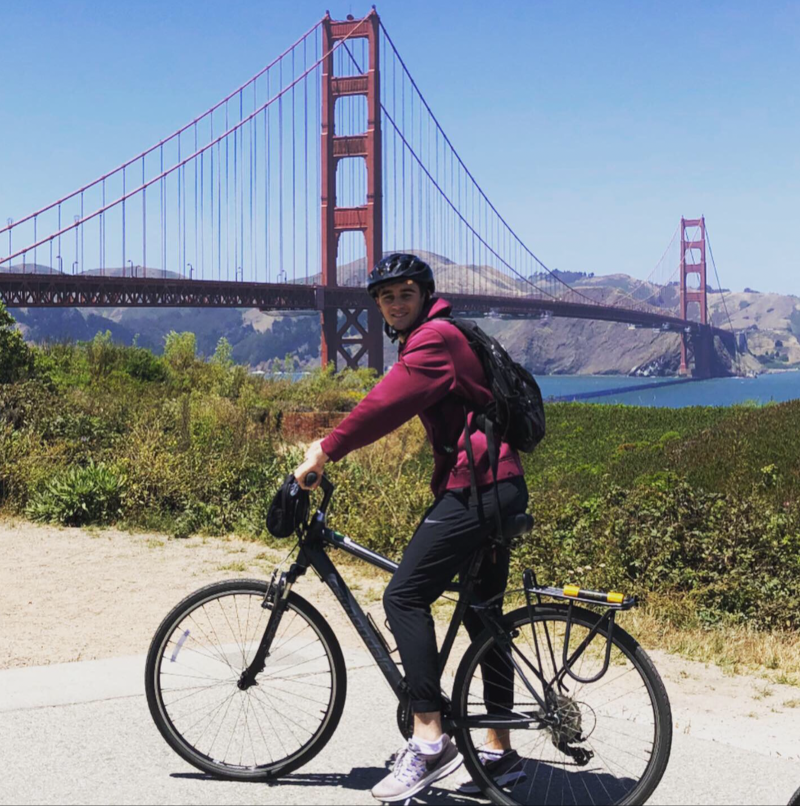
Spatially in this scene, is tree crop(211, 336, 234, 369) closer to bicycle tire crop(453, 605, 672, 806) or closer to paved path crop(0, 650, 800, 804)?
paved path crop(0, 650, 800, 804)

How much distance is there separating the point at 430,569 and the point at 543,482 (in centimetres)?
684

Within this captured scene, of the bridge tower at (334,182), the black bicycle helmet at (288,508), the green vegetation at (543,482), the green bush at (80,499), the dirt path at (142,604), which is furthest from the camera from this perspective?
the bridge tower at (334,182)

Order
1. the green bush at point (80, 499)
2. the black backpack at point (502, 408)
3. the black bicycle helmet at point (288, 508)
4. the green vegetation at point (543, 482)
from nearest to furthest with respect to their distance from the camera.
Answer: the black backpack at point (502, 408)
the black bicycle helmet at point (288, 508)
the green vegetation at point (543, 482)
the green bush at point (80, 499)

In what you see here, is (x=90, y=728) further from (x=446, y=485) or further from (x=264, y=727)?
(x=446, y=485)

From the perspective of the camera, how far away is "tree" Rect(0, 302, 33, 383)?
14156 millimetres

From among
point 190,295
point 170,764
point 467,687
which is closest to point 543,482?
point 170,764

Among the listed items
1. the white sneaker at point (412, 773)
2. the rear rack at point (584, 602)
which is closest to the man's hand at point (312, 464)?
the rear rack at point (584, 602)

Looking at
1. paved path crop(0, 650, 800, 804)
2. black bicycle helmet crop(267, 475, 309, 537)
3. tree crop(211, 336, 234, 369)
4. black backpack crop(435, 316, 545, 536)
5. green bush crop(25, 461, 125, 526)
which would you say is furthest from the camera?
tree crop(211, 336, 234, 369)

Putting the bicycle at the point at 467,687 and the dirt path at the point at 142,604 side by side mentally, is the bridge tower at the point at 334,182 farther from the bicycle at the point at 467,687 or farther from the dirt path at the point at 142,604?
the bicycle at the point at 467,687

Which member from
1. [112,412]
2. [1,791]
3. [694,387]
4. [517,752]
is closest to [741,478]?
[517,752]

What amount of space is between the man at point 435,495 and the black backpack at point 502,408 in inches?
1.0

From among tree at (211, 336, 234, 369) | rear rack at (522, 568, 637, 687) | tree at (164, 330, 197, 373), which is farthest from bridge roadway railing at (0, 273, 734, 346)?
rear rack at (522, 568, 637, 687)

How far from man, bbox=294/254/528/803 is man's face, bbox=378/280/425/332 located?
0.04m

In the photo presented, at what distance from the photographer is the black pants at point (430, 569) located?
10.1ft
